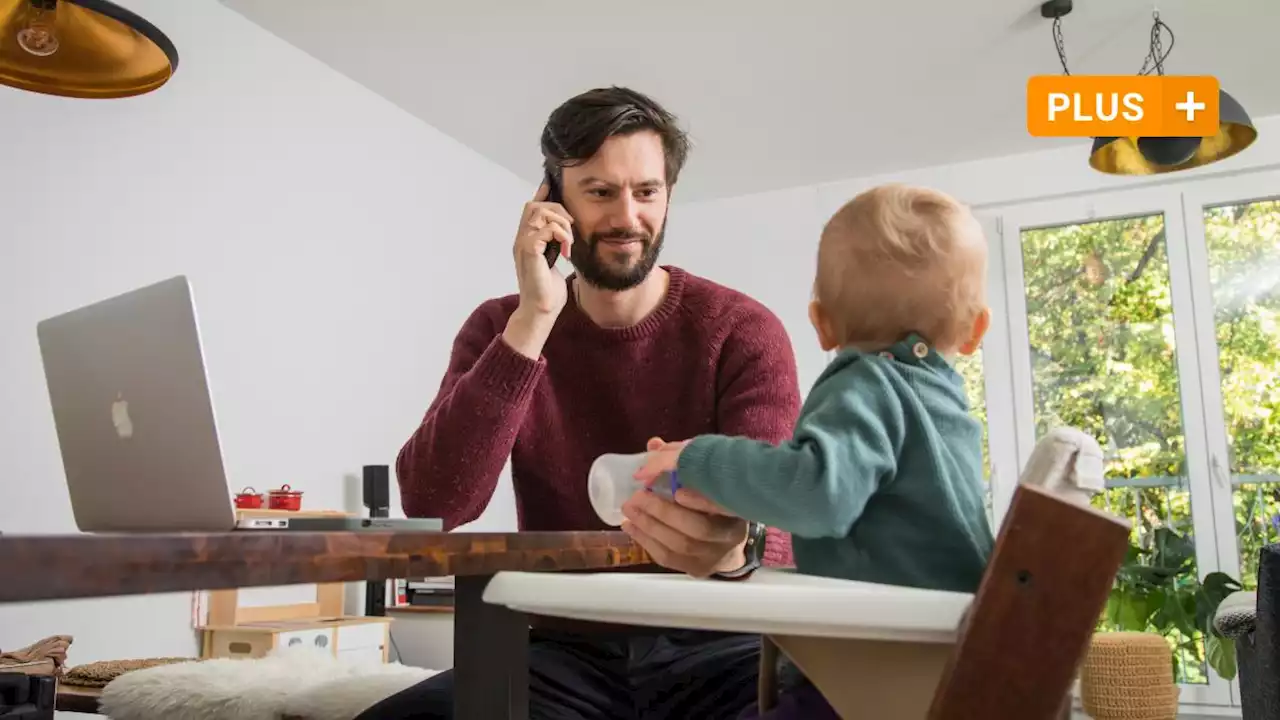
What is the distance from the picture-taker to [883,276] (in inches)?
36.8

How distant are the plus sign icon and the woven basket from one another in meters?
1.91

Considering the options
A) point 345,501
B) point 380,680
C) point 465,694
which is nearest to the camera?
point 465,694

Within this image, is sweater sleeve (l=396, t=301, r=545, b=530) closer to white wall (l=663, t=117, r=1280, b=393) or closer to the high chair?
the high chair

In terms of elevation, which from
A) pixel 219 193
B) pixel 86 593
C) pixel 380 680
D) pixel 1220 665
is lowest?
pixel 1220 665

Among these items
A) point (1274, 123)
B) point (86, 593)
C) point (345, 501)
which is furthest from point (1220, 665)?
point (86, 593)

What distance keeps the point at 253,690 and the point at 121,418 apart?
2.97ft

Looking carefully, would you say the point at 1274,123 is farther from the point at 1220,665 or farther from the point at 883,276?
the point at 883,276

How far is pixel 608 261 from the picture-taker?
1.70 meters

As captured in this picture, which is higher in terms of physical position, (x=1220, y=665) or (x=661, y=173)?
(x=661, y=173)

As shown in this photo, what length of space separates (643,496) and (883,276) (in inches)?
11.7

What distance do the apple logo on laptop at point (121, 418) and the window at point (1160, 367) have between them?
383 cm

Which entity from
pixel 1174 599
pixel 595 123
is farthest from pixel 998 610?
pixel 1174 599

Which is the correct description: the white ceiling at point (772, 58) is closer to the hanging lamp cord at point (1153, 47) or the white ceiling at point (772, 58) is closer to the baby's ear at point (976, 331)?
the hanging lamp cord at point (1153, 47)

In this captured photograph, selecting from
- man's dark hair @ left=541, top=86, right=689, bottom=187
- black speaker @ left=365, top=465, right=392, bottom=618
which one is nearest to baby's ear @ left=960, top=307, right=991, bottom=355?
man's dark hair @ left=541, top=86, right=689, bottom=187
